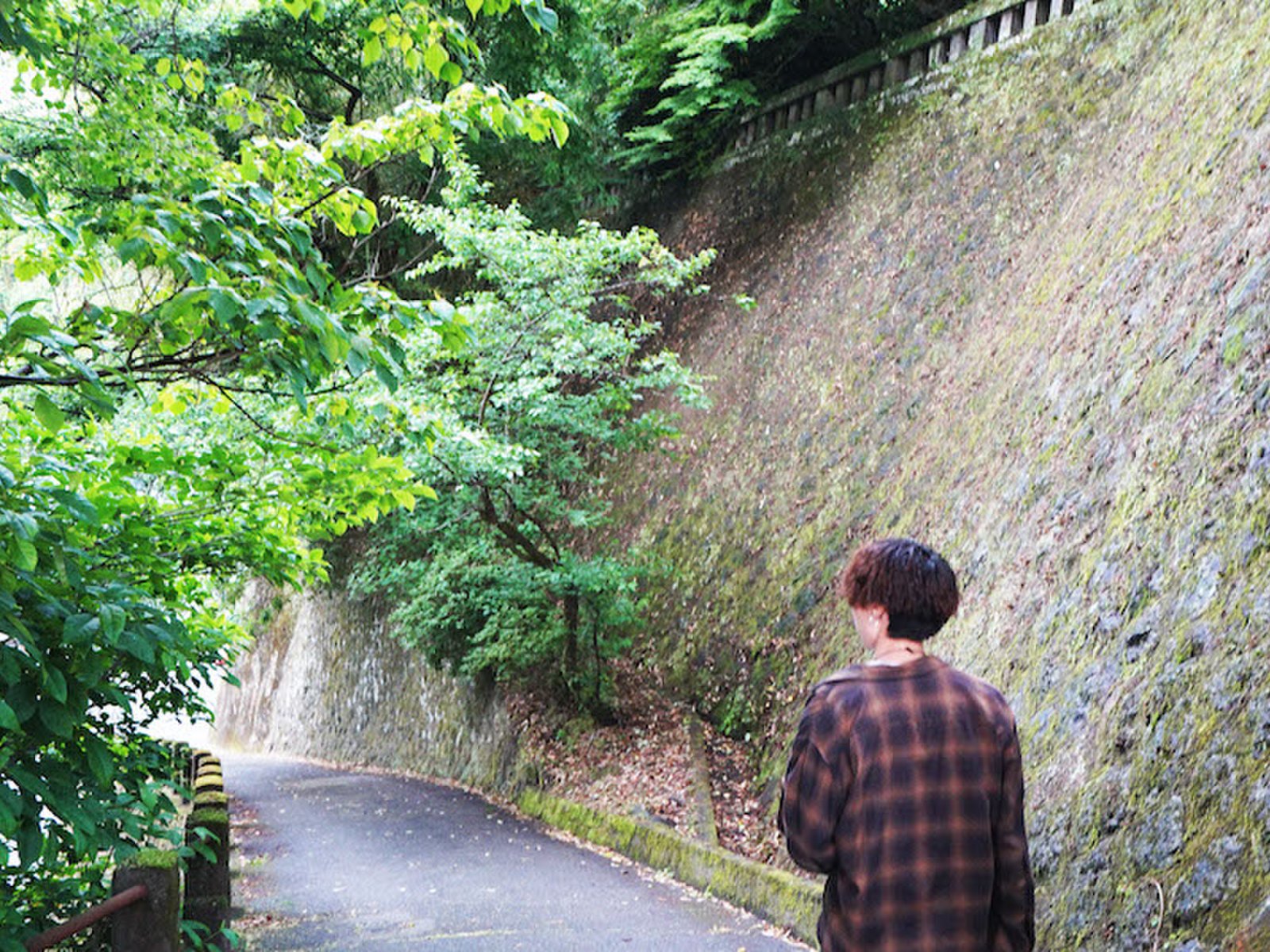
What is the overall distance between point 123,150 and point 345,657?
14464 millimetres

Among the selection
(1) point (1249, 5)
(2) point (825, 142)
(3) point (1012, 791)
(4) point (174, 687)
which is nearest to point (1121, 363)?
(1) point (1249, 5)

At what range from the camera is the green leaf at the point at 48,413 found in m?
2.45

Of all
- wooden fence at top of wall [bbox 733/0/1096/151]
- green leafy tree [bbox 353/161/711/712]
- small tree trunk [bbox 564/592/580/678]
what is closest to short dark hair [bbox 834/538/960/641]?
green leafy tree [bbox 353/161/711/712]

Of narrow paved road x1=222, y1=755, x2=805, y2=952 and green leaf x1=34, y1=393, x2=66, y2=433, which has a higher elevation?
green leaf x1=34, y1=393, x2=66, y2=433

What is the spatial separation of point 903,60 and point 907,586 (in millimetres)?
12665

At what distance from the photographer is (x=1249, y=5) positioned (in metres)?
9.23

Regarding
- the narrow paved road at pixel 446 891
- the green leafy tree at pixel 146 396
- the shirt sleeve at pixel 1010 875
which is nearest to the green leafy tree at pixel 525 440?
the narrow paved road at pixel 446 891

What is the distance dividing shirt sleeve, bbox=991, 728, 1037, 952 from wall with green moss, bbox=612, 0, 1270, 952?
1353 mm

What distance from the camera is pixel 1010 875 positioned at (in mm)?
2816

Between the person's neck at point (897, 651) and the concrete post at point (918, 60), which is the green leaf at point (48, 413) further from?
the concrete post at point (918, 60)

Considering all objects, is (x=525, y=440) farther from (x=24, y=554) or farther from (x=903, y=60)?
(x=24, y=554)

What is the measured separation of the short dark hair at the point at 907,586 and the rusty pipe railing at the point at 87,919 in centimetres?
229

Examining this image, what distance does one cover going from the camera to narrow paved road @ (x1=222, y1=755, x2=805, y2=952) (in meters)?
6.34

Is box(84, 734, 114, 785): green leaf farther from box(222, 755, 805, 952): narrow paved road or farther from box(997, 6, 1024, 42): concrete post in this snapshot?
box(997, 6, 1024, 42): concrete post
